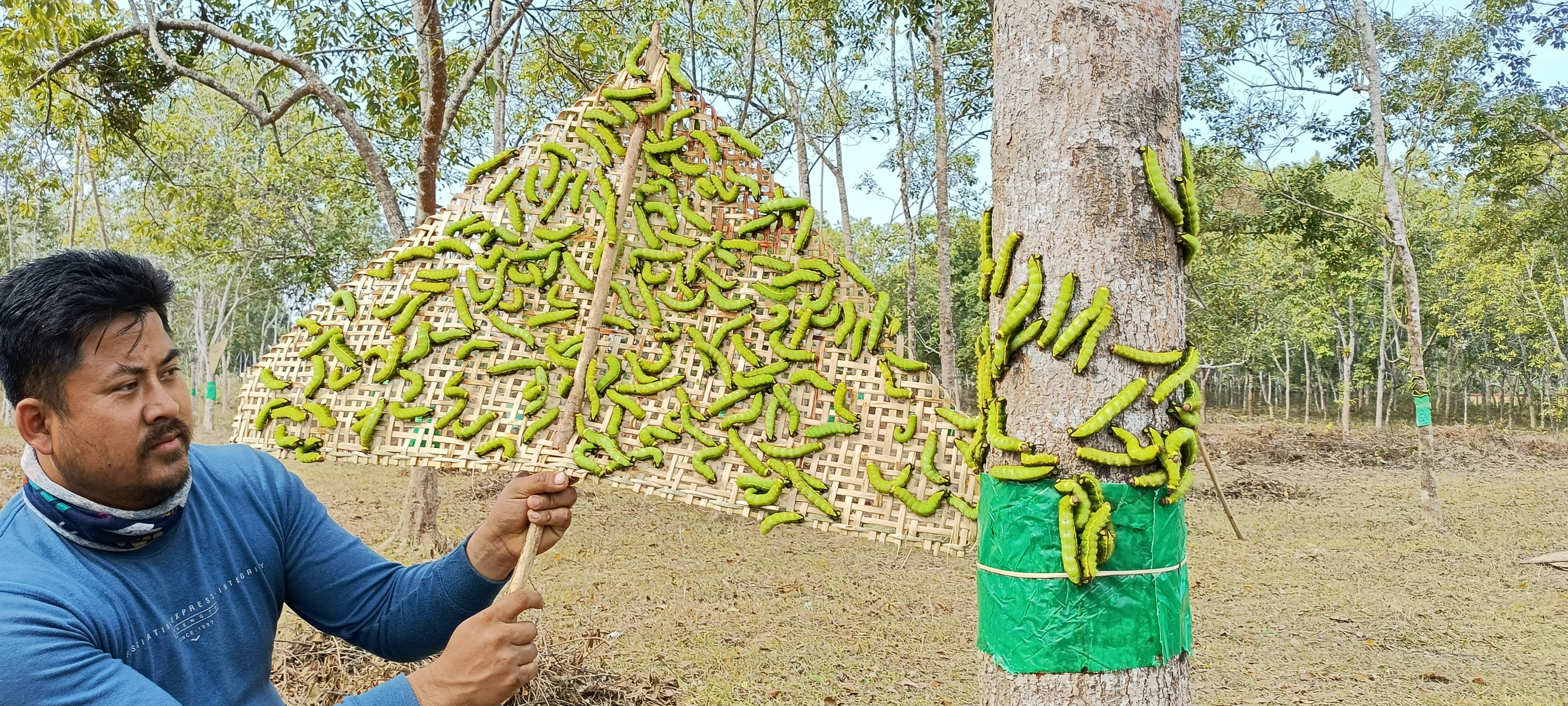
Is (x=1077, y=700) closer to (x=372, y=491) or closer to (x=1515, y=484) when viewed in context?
(x=372, y=491)

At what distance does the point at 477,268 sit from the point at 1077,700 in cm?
149

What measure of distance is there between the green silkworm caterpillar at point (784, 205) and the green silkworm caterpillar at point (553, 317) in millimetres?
462

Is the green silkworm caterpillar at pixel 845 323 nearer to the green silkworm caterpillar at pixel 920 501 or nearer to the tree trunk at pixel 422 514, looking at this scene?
the green silkworm caterpillar at pixel 920 501

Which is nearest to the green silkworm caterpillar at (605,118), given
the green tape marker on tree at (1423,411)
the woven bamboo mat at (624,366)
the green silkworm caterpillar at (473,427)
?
the woven bamboo mat at (624,366)

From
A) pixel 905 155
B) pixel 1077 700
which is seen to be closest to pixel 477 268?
pixel 1077 700

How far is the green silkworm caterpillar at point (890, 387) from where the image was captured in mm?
1709

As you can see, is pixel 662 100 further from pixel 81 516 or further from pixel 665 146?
pixel 81 516

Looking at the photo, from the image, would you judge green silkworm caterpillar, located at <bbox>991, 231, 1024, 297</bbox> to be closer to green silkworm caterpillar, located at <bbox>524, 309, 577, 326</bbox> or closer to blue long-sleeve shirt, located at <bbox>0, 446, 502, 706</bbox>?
green silkworm caterpillar, located at <bbox>524, 309, 577, 326</bbox>

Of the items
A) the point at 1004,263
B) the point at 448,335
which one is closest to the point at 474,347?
the point at 448,335

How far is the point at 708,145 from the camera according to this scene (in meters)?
1.95

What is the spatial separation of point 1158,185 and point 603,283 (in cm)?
111

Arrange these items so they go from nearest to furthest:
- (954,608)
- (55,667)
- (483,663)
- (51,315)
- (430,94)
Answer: (55,667) → (51,315) → (483,663) → (430,94) → (954,608)

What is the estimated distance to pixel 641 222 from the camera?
1.94 m

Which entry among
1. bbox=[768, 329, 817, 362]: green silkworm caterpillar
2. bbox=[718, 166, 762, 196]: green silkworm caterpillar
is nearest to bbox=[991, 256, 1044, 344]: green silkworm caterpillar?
bbox=[768, 329, 817, 362]: green silkworm caterpillar
